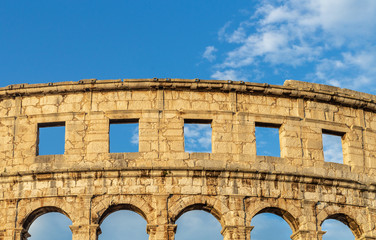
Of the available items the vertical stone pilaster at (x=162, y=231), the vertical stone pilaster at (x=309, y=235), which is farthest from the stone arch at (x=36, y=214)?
the vertical stone pilaster at (x=309, y=235)

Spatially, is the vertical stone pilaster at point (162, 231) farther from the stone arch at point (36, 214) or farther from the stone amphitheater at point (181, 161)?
the stone arch at point (36, 214)

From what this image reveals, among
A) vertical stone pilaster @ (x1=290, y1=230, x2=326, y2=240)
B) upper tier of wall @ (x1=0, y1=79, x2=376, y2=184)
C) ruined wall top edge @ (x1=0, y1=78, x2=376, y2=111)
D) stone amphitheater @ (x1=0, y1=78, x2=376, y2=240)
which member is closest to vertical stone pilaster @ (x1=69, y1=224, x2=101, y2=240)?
stone amphitheater @ (x1=0, y1=78, x2=376, y2=240)

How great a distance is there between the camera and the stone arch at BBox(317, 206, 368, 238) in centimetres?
2666

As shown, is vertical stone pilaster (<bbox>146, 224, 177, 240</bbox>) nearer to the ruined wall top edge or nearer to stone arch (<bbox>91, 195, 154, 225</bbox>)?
stone arch (<bbox>91, 195, 154, 225</bbox>)

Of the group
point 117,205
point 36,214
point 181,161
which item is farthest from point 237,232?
point 36,214

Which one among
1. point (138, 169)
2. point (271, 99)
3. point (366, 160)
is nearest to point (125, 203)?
point (138, 169)

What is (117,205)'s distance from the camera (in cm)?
2578

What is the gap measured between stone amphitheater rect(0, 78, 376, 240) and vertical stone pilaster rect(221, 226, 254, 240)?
0.11 ft

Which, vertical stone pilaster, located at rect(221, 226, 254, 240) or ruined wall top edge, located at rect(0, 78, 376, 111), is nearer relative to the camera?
vertical stone pilaster, located at rect(221, 226, 254, 240)

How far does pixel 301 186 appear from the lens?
26.8 meters

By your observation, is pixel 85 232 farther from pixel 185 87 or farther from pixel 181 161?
pixel 185 87

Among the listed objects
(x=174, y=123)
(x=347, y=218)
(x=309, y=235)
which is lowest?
(x=309, y=235)

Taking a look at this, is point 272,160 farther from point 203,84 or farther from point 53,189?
point 53,189

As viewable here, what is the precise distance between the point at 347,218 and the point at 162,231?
6.63 meters
